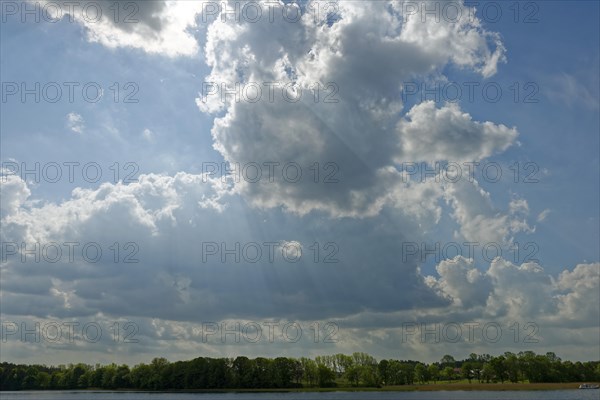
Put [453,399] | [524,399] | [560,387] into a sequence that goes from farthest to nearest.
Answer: [560,387], [453,399], [524,399]

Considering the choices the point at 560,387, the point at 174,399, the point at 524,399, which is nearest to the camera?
the point at 524,399

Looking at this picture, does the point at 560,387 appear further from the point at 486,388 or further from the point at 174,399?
the point at 174,399

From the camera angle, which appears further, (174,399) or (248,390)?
(248,390)

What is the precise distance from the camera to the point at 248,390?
650 feet

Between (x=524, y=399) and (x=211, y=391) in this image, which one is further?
(x=211, y=391)

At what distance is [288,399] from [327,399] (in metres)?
10.0

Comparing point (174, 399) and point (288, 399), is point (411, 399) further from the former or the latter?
point (174, 399)

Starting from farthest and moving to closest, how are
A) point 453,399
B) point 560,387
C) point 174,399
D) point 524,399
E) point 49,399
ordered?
point 560,387 < point 49,399 < point 174,399 < point 453,399 < point 524,399

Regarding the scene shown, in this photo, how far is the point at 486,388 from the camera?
19425 cm

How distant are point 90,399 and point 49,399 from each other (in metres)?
16.5

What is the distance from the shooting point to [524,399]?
12069cm

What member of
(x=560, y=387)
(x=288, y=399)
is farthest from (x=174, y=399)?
(x=560, y=387)

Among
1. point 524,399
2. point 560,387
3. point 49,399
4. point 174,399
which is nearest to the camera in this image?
point 524,399

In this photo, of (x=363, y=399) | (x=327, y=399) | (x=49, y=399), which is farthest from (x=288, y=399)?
(x=49, y=399)
